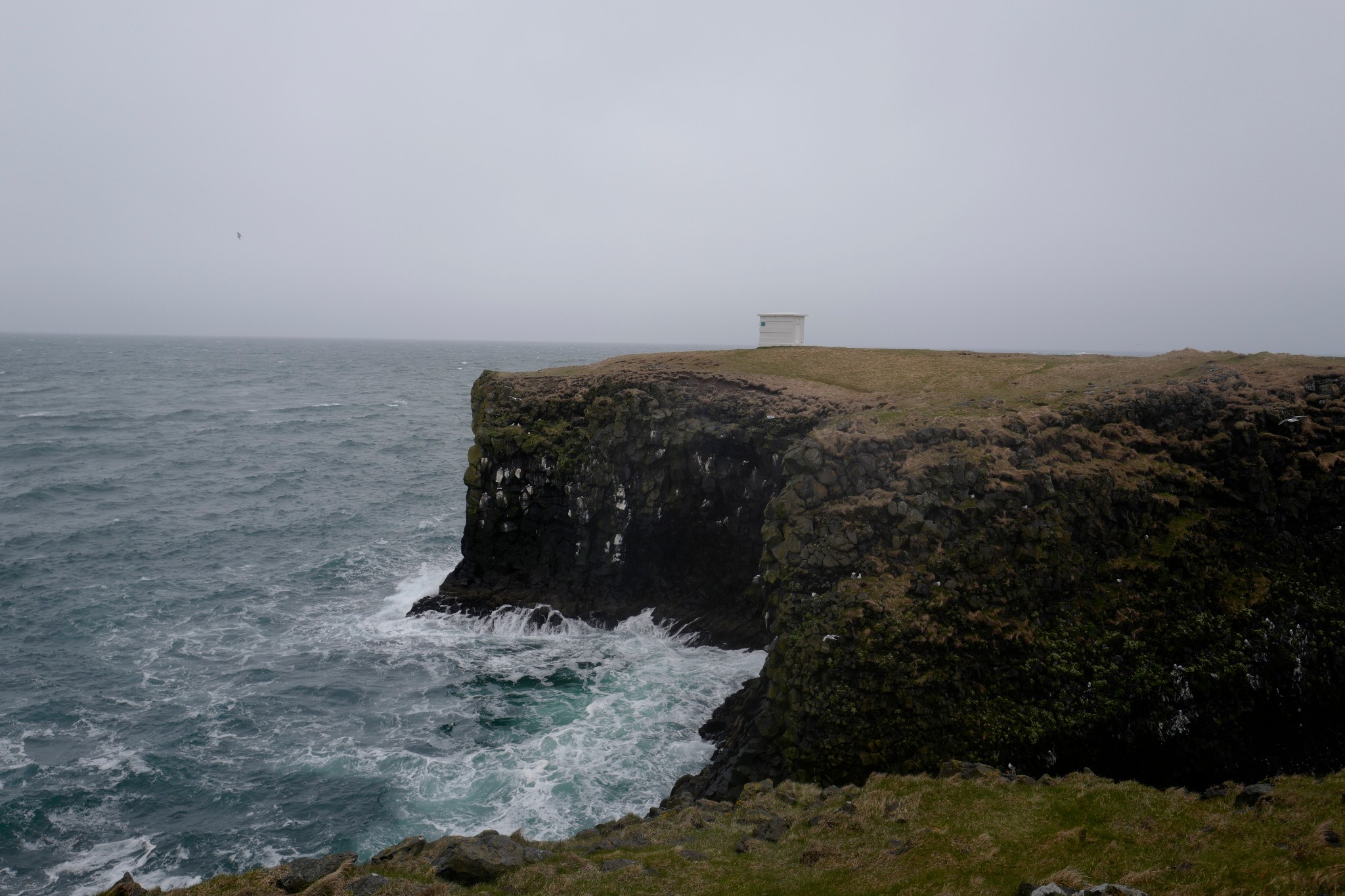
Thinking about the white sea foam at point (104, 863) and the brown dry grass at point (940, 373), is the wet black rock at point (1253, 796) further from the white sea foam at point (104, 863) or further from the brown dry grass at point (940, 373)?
the white sea foam at point (104, 863)

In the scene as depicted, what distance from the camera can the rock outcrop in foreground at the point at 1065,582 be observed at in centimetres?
1956

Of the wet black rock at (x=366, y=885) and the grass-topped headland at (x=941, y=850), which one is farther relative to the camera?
the wet black rock at (x=366, y=885)

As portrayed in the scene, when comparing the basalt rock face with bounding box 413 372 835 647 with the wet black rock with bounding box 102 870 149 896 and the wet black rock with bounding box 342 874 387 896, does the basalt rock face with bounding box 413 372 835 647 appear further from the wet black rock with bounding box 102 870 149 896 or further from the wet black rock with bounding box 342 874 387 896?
Answer: the wet black rock with bounding box 102 870 149 896

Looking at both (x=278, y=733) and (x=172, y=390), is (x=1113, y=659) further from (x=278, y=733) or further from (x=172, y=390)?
(x=172, y=390)

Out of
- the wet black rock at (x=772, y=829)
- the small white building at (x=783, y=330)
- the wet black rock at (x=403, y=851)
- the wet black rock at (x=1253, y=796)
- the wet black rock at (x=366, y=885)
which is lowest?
the wet black rock at (x=403, y=851)

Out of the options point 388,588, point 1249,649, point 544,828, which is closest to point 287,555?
point 388,588

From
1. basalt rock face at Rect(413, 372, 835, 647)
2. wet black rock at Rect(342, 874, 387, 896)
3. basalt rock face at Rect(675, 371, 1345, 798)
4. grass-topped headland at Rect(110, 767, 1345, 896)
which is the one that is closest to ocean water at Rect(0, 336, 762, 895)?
basalt rock face at Rect(413, 372, 835, 647)

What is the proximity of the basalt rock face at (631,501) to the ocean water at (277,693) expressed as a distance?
2.33 metres

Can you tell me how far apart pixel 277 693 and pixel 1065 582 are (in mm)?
31135

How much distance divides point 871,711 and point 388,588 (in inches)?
1248

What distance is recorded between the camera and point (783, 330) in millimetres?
50750

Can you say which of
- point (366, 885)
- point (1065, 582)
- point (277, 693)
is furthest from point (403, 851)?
point (1065, 582)

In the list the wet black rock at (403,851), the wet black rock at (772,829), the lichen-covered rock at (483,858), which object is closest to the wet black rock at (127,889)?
the wet black rock at (403,851)

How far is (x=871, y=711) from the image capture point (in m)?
19.8
